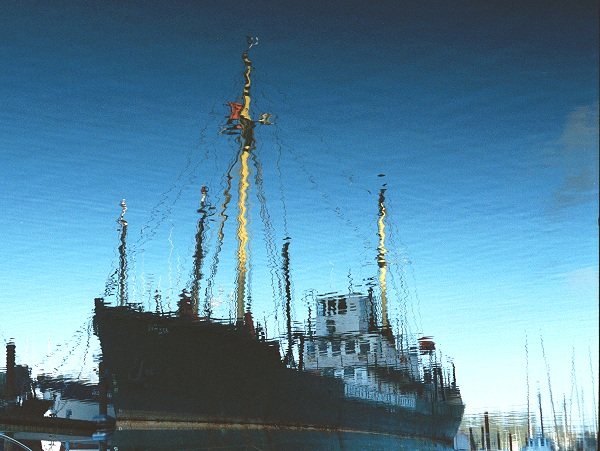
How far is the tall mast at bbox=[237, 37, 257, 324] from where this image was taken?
2011 cm

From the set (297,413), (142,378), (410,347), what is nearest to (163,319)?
(142,378)

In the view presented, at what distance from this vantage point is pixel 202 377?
1552 centimetres

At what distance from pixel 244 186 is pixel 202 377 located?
27.3ft

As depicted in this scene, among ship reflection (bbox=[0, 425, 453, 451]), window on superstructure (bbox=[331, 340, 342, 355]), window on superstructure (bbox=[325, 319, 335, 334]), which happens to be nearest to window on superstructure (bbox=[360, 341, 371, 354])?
window on superstructure (bbox=[331, 340, 342, 355])

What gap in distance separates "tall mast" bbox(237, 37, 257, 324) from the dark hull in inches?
67.4

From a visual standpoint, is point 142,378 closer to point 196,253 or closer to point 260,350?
point 260,350

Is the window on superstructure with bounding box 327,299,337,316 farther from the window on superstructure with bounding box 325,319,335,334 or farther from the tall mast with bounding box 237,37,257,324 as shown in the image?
the tall mast with bounding box 237,37,257,324

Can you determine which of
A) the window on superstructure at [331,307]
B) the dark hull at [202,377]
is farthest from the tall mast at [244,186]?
the window on superstructure at [331,307]

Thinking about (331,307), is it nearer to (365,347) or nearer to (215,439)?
(365,347)

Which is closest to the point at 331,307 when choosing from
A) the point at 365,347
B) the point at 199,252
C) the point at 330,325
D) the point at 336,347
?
the point at 330,325

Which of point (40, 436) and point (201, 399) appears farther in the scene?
point (40, 436)

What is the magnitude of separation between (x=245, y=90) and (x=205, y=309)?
9.05m

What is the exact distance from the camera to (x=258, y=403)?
672 inches

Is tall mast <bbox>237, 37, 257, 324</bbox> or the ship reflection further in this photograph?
tall mast <bbox>237, 37, 257, 324</bbox>
